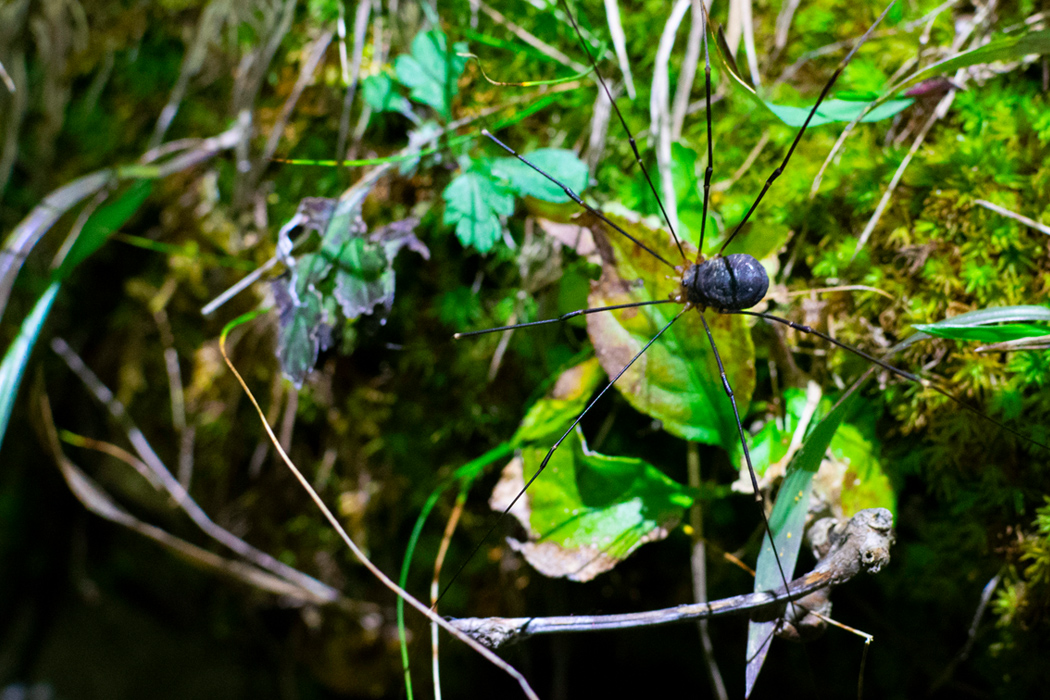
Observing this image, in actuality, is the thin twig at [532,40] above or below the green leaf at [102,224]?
above

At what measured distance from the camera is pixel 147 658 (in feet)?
6.02

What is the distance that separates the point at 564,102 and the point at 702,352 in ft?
1.74

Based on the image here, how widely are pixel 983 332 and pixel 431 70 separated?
0.91 metres

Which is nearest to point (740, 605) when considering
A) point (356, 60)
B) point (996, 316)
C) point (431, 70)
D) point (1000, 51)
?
point (996, 316)

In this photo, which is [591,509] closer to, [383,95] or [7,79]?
[383,95]

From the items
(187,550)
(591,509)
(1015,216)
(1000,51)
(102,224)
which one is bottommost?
(187,550)

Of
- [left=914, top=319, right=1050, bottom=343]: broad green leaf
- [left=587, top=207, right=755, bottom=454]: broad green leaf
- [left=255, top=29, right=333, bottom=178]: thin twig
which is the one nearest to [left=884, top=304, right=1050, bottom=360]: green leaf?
[left=914, top=319, right=1050, bottom=343]: broad green leaf

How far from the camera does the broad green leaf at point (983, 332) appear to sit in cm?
76

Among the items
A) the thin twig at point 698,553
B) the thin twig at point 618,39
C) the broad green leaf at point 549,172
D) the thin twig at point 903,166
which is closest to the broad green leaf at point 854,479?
the thin twig at point 698,553

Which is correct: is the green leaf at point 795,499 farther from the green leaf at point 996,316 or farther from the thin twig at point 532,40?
the thin twig at point 532,40

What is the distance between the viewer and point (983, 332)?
2.50 ft

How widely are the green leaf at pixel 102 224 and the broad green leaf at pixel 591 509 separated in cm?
96

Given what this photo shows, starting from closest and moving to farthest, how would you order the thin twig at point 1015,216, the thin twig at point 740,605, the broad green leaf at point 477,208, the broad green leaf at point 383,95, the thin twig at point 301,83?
the thin twig at point 740,605 → the thin twig at point 1015,216 → the broad green leaf at point 477,208 → the broad green leaf at point 383,95 → the thin twig at point 301,83

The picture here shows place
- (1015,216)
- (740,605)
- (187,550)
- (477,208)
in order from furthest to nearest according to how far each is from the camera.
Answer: (187,550)
(477,208)
(1015,216)
(740,605)
